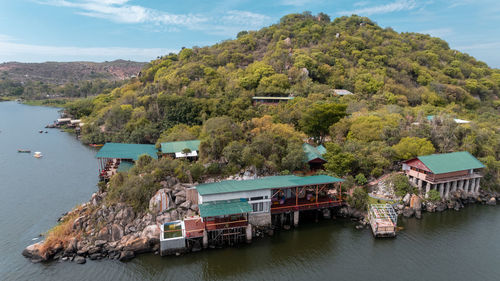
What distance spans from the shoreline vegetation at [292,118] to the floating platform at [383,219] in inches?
62.6

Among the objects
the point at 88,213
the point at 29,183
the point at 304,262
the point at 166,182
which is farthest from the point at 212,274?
the point at 29,183

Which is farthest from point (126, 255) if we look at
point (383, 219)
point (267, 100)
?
point (267, 100)

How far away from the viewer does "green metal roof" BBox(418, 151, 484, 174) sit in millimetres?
34531

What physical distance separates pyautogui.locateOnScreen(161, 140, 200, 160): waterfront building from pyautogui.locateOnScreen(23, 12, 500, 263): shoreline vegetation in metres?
2.85

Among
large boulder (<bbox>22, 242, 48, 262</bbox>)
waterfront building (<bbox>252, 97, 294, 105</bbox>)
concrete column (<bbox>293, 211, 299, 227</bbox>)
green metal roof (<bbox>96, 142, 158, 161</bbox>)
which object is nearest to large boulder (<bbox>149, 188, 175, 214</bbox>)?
large boulder (<bbox>22, 242, 48, 262</bbox>)

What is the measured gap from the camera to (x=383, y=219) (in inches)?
1160

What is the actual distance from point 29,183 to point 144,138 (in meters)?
19.4

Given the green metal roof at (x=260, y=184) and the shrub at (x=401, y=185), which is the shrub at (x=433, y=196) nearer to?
the shrub at (x=401, y=185)

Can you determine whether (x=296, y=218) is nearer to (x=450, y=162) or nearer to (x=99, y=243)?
(x=99, y=243)

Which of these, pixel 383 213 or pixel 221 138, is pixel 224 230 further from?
pixel 383 213

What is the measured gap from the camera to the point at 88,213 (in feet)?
94.5

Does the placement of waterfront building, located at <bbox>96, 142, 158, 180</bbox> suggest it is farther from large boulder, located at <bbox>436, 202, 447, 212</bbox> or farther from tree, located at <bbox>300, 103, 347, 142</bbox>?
large boulder, located at <bbox>436, 202, 447, 212</bbox>

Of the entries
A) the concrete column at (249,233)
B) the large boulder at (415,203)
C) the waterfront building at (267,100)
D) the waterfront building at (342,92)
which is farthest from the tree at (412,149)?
the waterfront building at (267,100)

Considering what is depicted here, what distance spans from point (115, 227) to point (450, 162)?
36.8 metres
